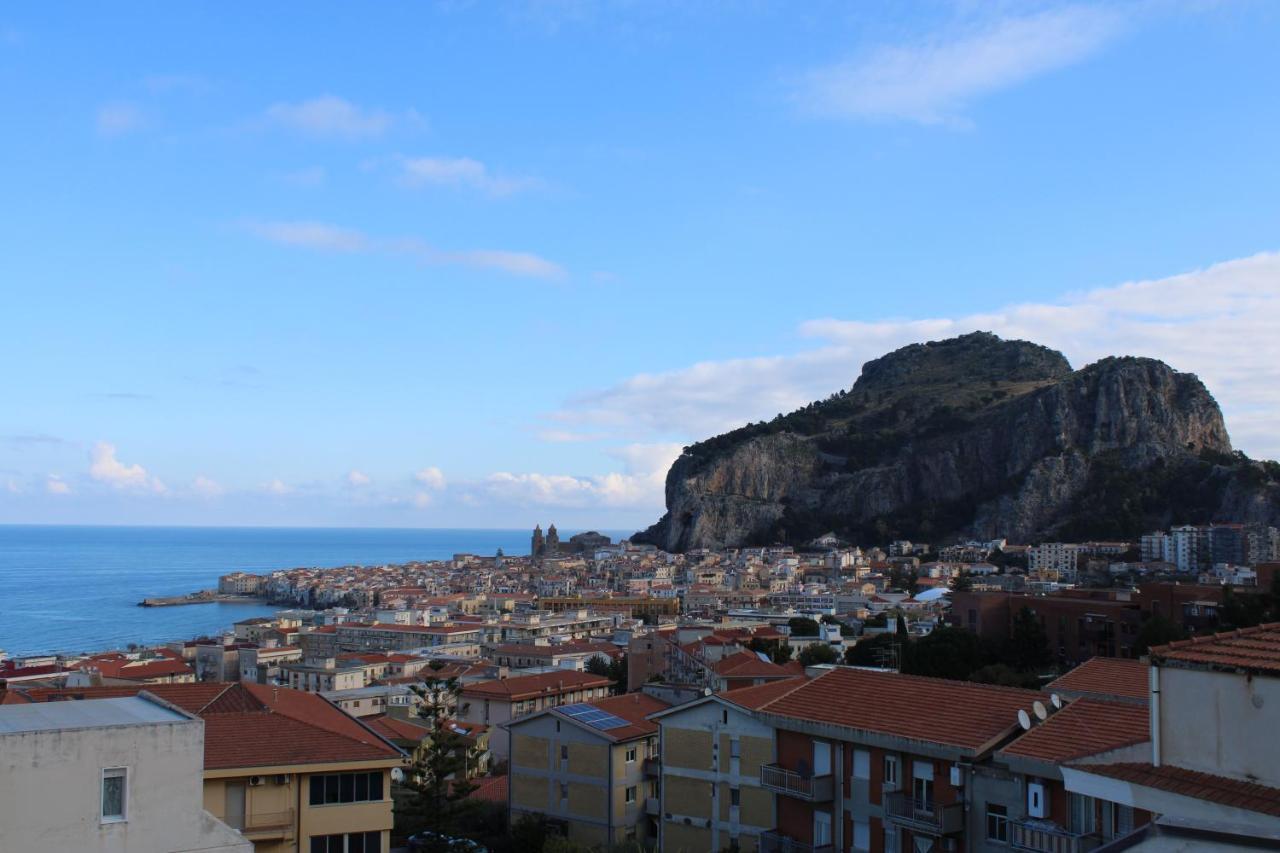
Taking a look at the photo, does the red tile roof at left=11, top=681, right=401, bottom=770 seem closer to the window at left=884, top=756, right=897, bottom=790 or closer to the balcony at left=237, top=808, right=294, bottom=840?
the balcony at left=237, top=808, right=294, bottom=840

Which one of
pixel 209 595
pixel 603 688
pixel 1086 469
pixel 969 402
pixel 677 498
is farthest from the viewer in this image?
pixel 677 498

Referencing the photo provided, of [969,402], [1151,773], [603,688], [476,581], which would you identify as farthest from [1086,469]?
[1151,773]

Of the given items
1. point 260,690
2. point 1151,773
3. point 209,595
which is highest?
point 1151,773

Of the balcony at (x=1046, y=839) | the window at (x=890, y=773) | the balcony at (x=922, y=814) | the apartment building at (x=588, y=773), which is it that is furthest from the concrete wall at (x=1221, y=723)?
the apartment building at (x=588, y=773)

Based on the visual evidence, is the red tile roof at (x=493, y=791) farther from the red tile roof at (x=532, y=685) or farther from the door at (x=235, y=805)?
the door at (x=235, y=805)

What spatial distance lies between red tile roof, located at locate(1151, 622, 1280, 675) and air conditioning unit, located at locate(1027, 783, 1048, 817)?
5.40 meters

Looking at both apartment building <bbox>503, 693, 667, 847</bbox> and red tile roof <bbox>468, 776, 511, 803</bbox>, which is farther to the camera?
red tile roof <bbox>468, 776, 511, 803</bbox>

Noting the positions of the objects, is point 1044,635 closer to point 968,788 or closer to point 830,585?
point 968,788

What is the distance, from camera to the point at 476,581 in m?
135

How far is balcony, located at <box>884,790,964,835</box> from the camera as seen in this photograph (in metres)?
13.1

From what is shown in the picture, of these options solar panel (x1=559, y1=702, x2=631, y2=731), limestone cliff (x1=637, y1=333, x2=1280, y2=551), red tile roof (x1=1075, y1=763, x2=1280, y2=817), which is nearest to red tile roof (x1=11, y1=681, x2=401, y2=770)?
solar panel (x1=559, y1=702, x2=631, y2=731)

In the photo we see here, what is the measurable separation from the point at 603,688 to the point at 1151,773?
3835 centimetres

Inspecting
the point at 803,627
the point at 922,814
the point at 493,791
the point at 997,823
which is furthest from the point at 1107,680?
the point at 803,627

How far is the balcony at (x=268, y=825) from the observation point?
12.0m
